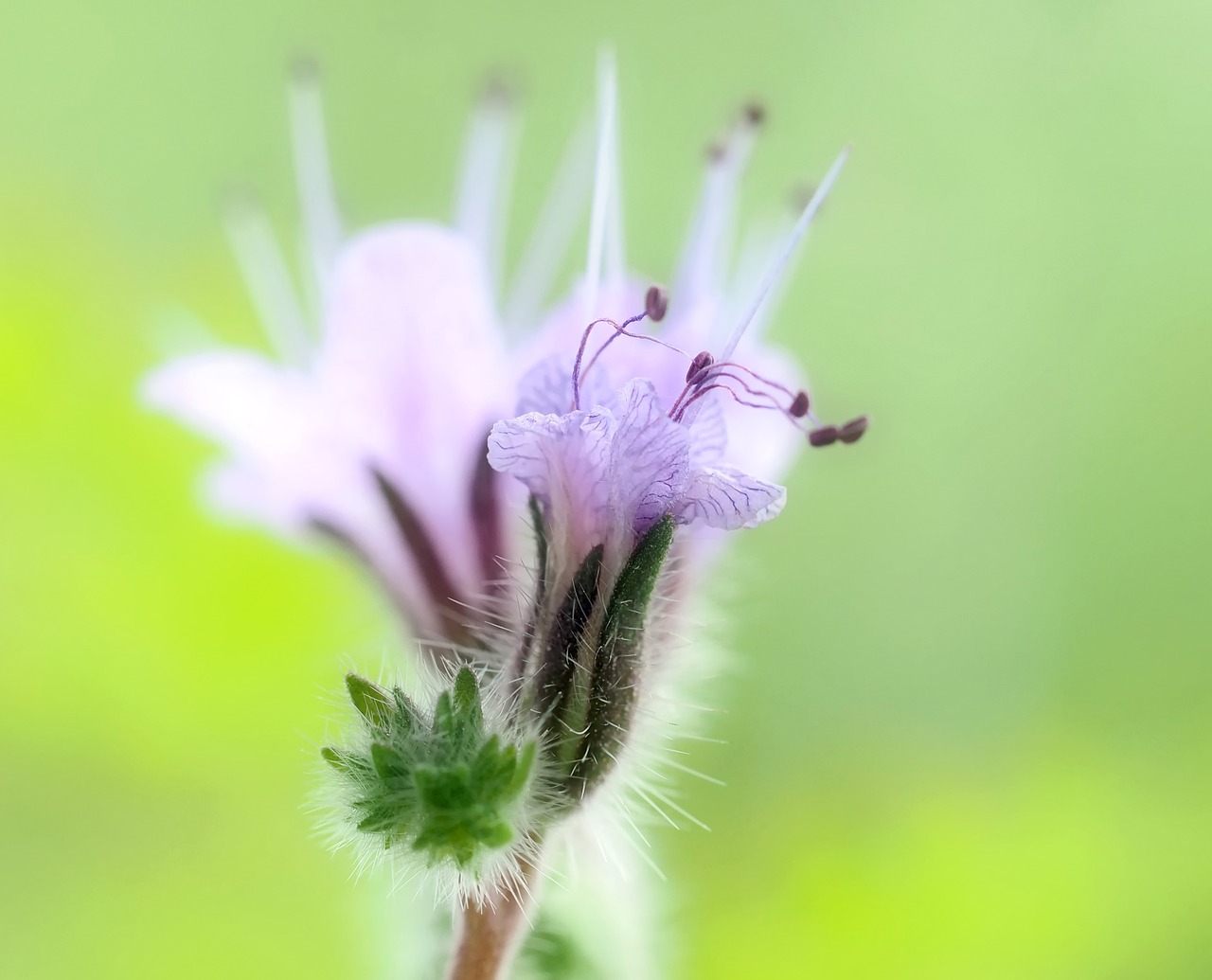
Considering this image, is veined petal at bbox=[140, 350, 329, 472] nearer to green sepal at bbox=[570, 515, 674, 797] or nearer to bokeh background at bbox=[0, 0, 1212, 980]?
green sepal at bbox=[570, 515, 674, 797]

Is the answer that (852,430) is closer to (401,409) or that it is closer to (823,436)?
(823,436)

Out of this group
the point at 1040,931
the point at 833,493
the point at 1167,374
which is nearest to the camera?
the point at 1040,931

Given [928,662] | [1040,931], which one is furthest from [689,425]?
[928,662]

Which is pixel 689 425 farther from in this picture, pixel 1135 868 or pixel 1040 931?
pixel 1135 868

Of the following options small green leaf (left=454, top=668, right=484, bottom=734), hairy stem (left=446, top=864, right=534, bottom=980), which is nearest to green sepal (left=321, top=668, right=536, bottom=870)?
small green leaf (left=454, top=668, right=484, bottom=734)

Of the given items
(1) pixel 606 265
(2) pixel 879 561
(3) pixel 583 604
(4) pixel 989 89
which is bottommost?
(3) pixel 583 604

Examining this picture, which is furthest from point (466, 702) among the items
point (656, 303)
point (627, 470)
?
point (656, 303)

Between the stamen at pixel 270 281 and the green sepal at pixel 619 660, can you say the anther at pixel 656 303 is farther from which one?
the stamen at pixel 270 281
